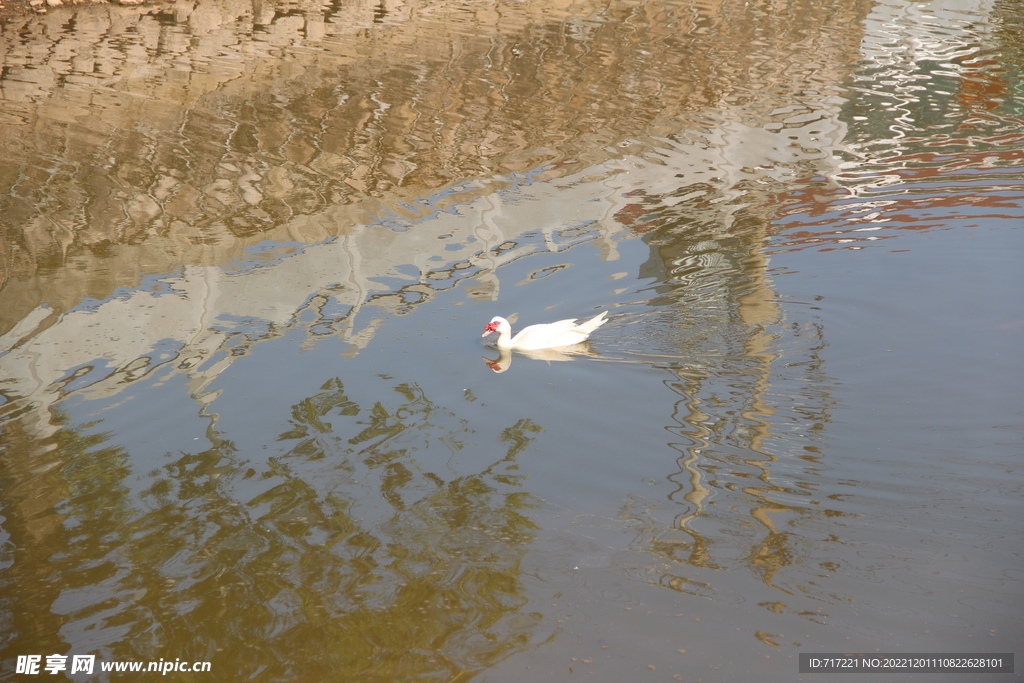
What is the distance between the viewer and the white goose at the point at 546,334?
638 centimetres

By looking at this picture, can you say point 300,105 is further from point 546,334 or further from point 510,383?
point 510,383

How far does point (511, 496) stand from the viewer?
479 centimetres

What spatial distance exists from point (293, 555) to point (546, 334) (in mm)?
2745

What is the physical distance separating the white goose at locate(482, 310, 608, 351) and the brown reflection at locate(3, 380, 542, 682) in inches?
→ 40.3

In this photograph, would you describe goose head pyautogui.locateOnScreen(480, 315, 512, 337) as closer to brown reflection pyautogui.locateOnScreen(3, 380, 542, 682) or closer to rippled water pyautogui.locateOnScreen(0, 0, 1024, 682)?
rippled water pyautogui.locateOnScreen(0, 0, 1024, 682)

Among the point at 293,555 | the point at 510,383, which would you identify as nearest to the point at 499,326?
the point at 510,383

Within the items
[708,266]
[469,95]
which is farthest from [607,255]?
[469,95]

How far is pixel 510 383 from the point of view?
20.2 ft

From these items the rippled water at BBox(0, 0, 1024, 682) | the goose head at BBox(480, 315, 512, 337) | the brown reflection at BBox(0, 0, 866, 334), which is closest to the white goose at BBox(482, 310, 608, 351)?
the goose head at BBox(480, 315, 512, 337)

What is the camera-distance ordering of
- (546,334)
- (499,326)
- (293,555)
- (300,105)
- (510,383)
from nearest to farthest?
1. (293,555)
2. (510,383)
3. (546,334)
4. (499,326)
5. (300,105)

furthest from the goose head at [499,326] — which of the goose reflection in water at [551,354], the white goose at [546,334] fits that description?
the goose reflection in water at [551,354]

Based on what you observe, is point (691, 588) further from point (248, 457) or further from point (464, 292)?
point (464, 292)

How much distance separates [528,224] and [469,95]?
5.40 metres

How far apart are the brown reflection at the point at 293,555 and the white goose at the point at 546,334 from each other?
40.3 inches
